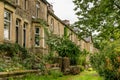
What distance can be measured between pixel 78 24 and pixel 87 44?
157ft

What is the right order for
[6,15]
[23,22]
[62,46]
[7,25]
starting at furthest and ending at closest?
[23,22], [62,46], [6,15], [7,25]

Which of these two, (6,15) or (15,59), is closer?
(15,59)

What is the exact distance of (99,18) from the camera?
3203 centimetres

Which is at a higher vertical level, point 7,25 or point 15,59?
point 7,25

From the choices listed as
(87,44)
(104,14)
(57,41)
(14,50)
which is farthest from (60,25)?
(87,44)

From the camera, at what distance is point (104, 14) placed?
3148 cm

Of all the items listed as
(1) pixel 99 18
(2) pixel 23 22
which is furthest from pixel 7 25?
(1) pixel 99 18

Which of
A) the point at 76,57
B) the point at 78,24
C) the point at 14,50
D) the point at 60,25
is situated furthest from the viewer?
the point at 60,25

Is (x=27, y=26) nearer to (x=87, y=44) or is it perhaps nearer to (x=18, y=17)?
(x=18, y=17)

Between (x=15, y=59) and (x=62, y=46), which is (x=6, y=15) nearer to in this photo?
(x=15, y=59)

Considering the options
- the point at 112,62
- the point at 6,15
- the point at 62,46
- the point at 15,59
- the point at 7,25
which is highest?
the point at 6,15

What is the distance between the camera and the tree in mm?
30516

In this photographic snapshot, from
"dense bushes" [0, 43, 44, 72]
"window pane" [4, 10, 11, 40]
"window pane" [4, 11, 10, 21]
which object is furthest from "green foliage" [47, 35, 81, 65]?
"window pane" [4, 11, 10, 21]

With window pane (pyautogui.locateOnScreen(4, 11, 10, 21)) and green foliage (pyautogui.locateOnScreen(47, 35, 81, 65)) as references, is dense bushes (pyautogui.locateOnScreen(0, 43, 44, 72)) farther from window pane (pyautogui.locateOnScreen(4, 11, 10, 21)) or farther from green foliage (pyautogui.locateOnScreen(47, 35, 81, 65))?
green foliage (pyautogui.locateOnScreen(47, 35, 81, 65))
